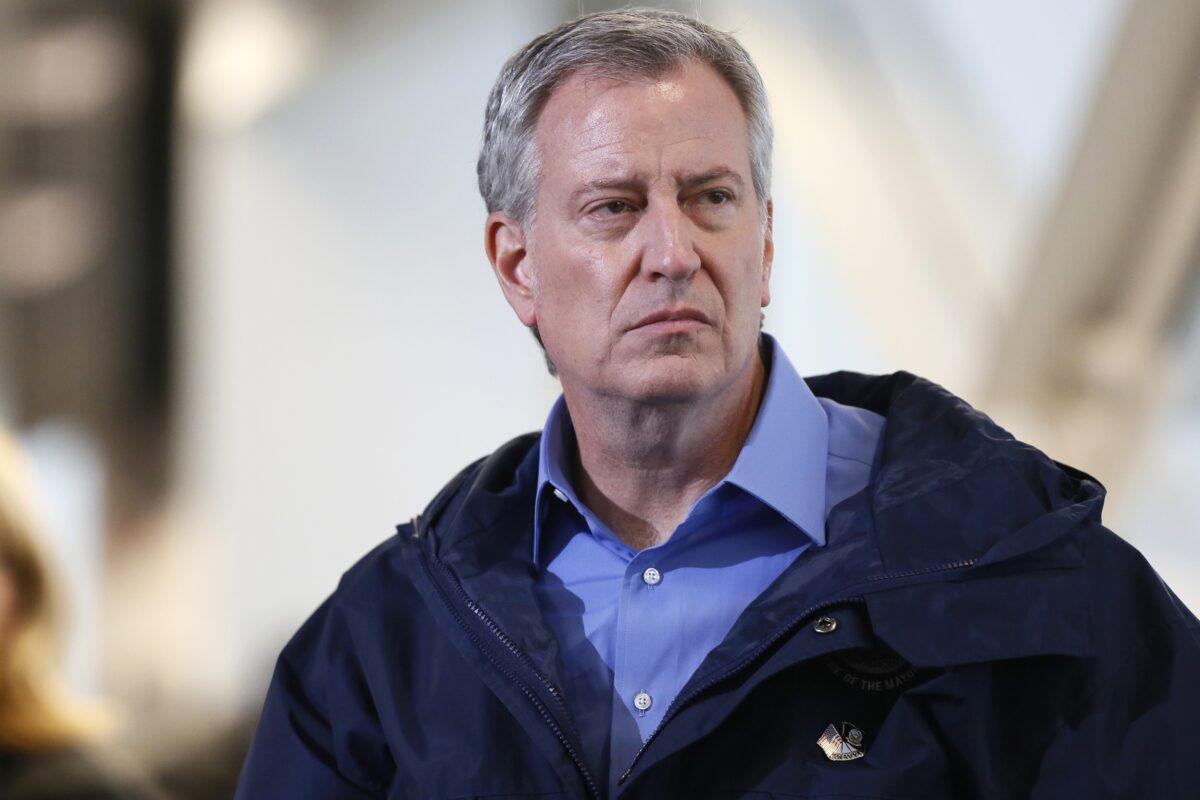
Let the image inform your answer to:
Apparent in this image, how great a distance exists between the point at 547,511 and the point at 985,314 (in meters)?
1.89

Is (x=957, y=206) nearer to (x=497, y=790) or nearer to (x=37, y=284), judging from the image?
(x=37, y=284)

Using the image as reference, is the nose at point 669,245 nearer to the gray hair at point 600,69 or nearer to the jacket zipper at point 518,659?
the gray hair at point 600,69

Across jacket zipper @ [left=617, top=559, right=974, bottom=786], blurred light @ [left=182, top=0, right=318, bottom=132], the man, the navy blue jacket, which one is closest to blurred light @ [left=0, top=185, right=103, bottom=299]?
blurred light @ [left=182, top=0, right=318, bottom=132]

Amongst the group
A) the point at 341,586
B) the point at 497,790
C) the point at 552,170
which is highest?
the point at 552,170

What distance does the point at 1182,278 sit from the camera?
8.47 ft

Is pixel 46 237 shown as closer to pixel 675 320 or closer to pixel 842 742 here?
pixel 675 320

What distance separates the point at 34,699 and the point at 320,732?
49.3 inches

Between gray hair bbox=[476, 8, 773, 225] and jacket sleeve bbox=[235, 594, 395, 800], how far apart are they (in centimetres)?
41

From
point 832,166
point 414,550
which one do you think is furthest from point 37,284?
point 414,550

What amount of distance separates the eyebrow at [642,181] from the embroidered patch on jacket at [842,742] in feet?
1.40

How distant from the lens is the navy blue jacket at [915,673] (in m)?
0.93

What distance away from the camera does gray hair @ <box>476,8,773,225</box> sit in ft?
3.75

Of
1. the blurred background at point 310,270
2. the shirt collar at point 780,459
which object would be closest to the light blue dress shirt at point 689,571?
the shirt collar at point 780,459

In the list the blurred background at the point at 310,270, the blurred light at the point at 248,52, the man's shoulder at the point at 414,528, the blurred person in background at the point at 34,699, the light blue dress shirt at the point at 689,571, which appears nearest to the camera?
the light blue dress shirt at the point at 689,571
